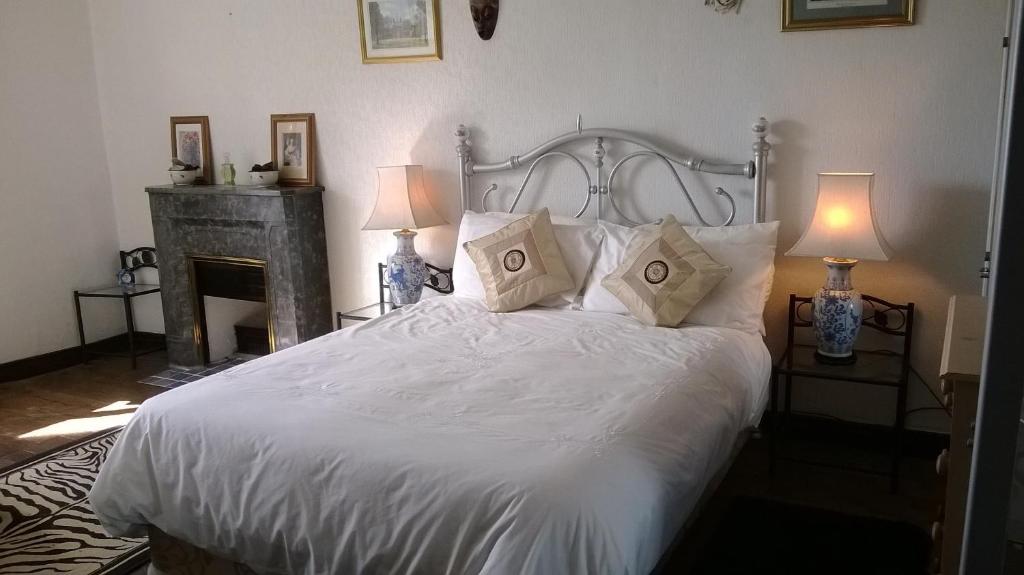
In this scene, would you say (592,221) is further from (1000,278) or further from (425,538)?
(1000,278)

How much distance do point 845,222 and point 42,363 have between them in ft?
15.0

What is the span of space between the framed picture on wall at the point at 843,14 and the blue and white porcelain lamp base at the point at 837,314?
919 mm

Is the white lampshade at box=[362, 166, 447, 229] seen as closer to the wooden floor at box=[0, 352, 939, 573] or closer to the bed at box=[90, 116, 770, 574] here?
the bed at box=[90, 116, 770, 574]

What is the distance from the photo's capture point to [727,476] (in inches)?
118

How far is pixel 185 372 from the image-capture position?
15.1 ft

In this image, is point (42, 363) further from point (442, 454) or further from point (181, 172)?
point (442, 454)

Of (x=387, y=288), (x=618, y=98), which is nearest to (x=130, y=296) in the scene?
(x=387, y=288)

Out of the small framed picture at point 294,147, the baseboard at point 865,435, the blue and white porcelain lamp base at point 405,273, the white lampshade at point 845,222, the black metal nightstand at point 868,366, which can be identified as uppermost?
the small framed picture at point 294,147

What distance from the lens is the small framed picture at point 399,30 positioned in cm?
389

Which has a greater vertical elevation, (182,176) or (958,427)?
(182,176)

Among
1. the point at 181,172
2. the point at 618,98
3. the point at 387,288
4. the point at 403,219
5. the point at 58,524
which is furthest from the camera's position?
the point at 181,172

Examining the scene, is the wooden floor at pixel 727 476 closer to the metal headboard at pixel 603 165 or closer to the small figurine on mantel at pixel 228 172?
the metal headboard at pixel 603 165

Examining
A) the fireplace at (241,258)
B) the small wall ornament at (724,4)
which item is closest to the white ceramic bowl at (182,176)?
the fireplace at (241,258)

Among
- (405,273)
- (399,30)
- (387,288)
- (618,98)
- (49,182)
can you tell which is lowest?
(387,288)
